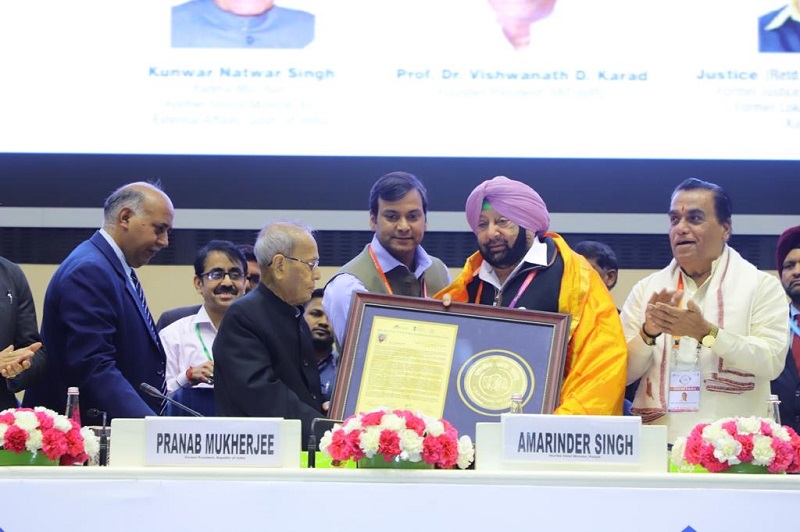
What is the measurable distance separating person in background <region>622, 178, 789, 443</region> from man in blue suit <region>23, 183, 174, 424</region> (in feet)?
4.91

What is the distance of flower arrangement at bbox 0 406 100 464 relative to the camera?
253cm

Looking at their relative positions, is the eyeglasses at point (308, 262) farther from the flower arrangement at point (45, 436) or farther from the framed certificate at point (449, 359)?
the flower arrangement at point (45, 436)

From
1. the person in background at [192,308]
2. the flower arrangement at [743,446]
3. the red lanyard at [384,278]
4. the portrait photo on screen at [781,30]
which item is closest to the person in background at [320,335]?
the person in background at [192,308]

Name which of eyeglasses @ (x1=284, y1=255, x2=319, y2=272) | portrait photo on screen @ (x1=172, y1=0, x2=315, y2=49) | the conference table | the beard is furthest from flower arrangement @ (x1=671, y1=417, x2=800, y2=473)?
Result: portrait photo on screen @ (x1=172, y1=0, x2=315, y2=49)

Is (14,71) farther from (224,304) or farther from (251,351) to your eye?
(251,351)

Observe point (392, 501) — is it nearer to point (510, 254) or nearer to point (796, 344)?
point (510, 254)

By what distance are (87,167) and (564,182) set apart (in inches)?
96.4

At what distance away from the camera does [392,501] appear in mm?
2418

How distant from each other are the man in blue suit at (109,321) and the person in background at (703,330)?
58.9 inches

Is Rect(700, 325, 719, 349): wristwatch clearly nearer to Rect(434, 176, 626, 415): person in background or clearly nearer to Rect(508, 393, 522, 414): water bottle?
Rect(434, 176, 626, 415): person in background

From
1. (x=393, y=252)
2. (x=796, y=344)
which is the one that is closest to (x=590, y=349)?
(x=393, y=252)

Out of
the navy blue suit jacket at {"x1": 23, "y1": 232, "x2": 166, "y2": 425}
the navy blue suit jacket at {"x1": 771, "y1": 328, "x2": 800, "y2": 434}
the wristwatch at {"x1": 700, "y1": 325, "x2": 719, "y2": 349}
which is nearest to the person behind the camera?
the wristwatch at {"x1": 700, "y1": 325, "x2": 719, "y2": 349}

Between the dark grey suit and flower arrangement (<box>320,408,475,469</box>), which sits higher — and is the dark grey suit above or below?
above

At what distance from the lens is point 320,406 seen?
3.29 m
